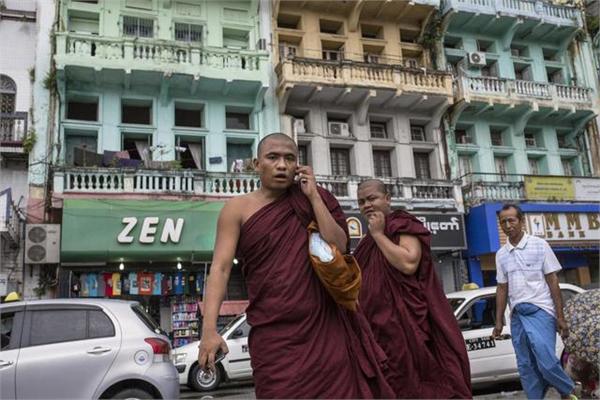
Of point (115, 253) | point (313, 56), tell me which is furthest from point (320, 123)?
point (115, 253)

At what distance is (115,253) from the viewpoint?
44.6 ft

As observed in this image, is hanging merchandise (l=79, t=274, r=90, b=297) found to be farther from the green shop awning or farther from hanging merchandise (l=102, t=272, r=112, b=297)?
the green shop awning

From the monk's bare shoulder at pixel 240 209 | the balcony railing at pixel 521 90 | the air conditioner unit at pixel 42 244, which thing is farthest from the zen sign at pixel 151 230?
the monk's bare shoulder at pixel 240 209

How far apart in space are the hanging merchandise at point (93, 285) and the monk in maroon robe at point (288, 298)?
11.8 metres

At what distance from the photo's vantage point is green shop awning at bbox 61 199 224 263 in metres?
13.4

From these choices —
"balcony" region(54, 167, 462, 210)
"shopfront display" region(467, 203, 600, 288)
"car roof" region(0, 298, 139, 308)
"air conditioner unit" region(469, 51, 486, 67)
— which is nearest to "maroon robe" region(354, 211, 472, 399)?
"car roof" region(0, 298, 139, 308)

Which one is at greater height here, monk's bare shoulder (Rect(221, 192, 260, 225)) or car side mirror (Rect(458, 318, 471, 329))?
monk's bare shoulder (Rect(221, 192, 260, 225))

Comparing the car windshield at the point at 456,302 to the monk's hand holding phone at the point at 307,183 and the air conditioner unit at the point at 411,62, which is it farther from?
the air conditioner unit at the point at 411,62

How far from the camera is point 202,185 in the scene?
15359mm

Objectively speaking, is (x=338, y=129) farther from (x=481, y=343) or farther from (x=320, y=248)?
(x=320, y=248)

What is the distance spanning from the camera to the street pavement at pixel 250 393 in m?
7.13

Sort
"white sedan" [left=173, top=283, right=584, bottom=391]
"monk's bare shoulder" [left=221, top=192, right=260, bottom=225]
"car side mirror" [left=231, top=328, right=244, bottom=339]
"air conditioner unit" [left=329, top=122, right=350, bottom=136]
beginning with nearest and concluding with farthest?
"monk's bare shoulder" [left=221, top=192, right=260, bottom=225] → "white sedan" [left=173, top=283, right=584, bottom=391] → "car side mirror" [left=231, top=328, right=244, bottom=339] → "air conditioner unit" [left=329, top=122, right=350, bottom=136]

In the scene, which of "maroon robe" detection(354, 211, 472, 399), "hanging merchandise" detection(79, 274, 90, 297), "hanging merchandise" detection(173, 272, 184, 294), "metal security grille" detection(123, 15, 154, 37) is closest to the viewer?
"maroon robe" detection(354, 211, 472, 399)

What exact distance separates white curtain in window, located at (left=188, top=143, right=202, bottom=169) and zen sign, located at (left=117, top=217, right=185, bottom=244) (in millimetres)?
2839
